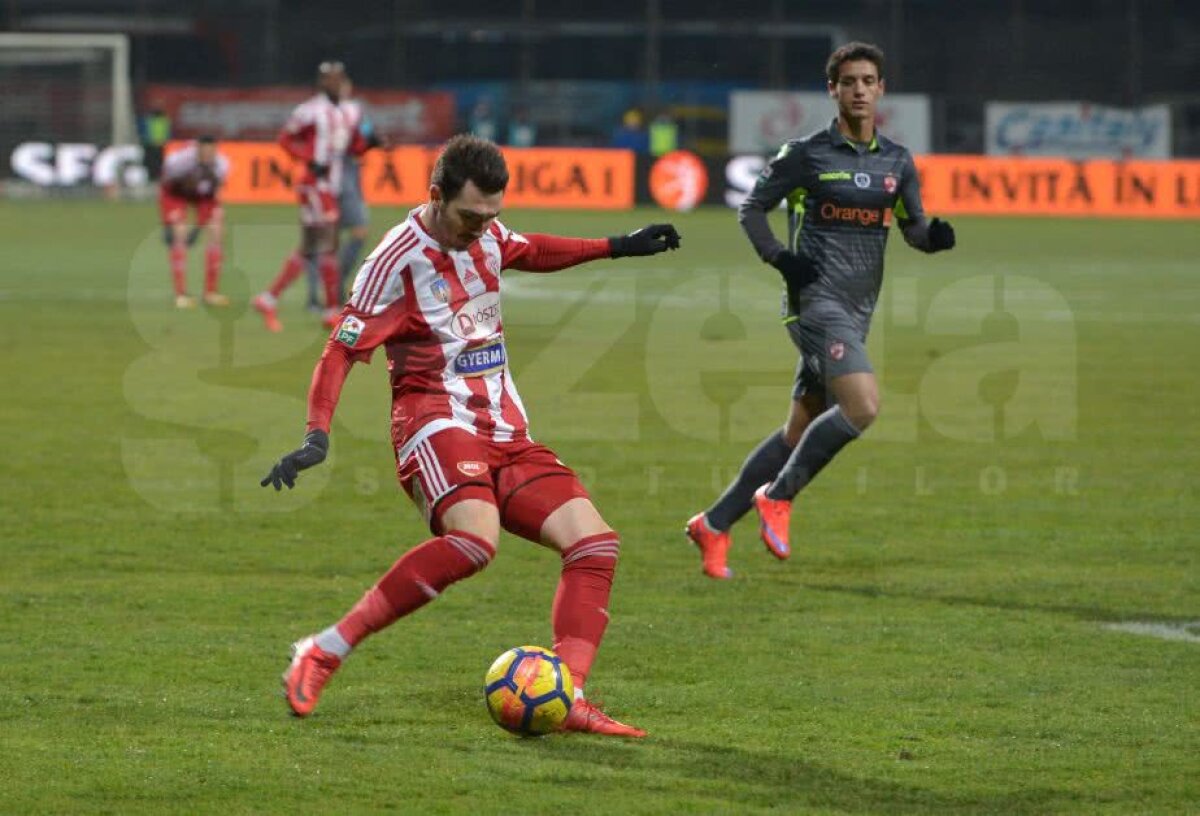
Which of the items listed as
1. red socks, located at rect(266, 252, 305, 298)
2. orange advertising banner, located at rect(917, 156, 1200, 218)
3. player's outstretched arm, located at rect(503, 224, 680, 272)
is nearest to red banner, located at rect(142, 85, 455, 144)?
orange advertising banner, located at rect(917, 156, 1200, 218)

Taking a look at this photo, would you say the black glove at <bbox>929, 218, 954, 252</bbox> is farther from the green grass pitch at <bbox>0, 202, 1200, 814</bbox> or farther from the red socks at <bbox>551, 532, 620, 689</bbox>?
the red socks at <bbox>551, 532, 620, 689</bbox>

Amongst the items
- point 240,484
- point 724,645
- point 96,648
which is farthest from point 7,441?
point 724,645

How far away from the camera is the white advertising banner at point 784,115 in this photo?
1650 inches

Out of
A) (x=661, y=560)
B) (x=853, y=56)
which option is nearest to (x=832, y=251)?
(x=853, y=56)

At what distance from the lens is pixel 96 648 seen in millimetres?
7254

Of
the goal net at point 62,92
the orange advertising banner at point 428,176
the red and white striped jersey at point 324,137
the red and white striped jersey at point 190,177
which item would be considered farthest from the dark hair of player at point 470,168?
the goal net at point 62,92

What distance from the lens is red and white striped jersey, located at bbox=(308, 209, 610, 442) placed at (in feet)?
20.7

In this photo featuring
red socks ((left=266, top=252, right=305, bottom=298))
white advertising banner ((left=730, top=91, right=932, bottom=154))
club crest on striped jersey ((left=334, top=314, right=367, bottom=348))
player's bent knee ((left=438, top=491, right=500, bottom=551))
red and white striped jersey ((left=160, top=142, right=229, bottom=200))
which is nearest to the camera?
player's bent knee ((left=438, top=491, right=500, bottom=551))

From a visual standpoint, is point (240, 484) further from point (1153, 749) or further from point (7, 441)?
point (1153, 749)

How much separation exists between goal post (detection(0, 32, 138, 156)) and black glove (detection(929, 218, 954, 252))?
114 feet

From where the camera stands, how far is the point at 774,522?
9.05 metres

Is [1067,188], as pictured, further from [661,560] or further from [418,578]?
[418,578]

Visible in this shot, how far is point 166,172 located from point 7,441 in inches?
393

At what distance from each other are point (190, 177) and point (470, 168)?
53.7 ft
